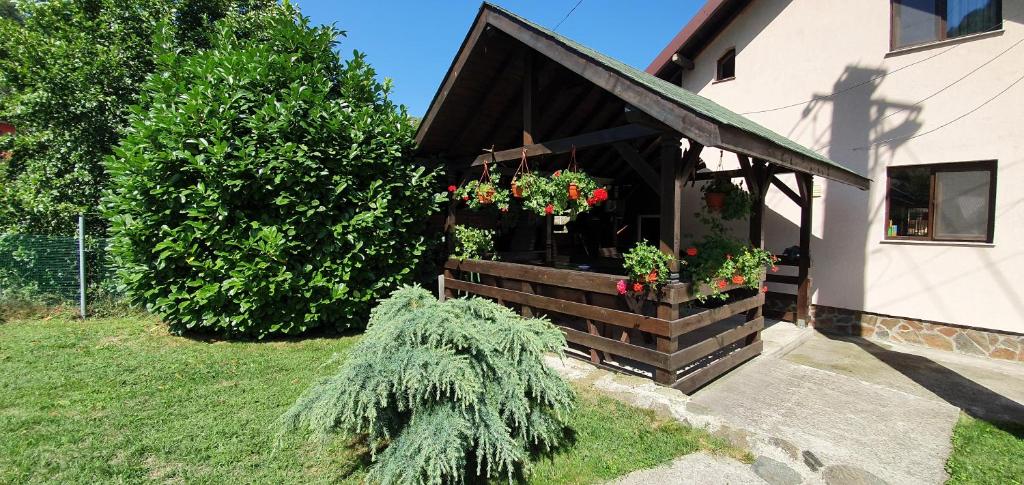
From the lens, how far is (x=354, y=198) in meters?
5.79

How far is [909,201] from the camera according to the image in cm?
641

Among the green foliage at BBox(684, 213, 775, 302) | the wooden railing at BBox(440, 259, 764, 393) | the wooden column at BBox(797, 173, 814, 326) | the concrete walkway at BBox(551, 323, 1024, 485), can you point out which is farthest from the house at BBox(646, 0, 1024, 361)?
the green foliage at BBox(684, 213, 775, 302)

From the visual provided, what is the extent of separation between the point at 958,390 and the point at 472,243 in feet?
19.3

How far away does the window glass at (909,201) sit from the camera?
6270 millimetres

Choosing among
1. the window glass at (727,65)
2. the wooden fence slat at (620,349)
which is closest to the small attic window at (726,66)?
the window glass at (727,65)

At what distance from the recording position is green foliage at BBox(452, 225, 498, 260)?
6.52 meters

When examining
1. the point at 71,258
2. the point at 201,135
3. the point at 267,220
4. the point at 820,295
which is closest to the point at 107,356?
the point at 267,220

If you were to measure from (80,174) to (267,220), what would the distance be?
5472mm

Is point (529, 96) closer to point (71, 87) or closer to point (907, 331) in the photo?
point (907, 331)

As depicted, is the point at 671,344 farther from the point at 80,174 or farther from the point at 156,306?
the point at 80,174

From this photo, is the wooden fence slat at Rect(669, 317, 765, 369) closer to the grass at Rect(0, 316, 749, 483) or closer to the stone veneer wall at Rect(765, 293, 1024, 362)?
the grass at Rect(0, 316, 749, 483)

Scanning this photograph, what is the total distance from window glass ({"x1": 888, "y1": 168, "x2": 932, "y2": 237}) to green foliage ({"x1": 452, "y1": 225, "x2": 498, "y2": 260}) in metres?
6.03

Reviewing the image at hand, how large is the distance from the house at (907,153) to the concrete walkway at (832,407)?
2.73ft

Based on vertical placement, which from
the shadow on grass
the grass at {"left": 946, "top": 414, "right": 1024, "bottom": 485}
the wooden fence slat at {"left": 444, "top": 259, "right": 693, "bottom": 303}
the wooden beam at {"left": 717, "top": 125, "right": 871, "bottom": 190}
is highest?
the wooden beam at {"left": 717, "top": 125, "right": 871, "bottom": 190}
